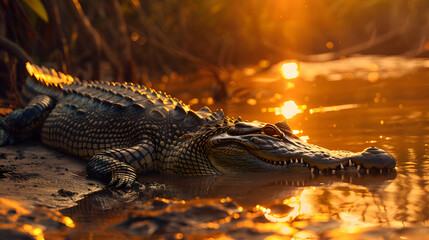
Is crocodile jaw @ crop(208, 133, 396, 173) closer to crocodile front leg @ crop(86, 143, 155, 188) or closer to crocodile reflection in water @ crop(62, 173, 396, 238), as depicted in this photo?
crocodile reflection in water @ crop(62, 173, 396, 238)

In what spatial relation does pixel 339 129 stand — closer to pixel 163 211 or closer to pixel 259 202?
pixel 259 202

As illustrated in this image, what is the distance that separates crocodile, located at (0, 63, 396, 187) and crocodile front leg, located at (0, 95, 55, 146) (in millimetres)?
15

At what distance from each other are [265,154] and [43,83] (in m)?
3.22

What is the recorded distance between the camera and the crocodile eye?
14.2 feet

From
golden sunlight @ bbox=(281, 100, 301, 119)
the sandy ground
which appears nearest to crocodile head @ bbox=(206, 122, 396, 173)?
the sandy ground

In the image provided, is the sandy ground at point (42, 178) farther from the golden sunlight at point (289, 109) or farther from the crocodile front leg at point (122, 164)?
the golden sunlight at point (289, 109)

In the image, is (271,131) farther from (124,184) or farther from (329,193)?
(124,184)

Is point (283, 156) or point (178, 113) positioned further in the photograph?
point (178, 113)

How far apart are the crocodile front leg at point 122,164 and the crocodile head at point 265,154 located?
268 mm

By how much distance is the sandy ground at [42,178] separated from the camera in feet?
11.7

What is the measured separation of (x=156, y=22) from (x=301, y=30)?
31.3 ft

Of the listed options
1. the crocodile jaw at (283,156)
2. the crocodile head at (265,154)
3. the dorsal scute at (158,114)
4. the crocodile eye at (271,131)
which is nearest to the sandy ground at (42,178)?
the dorsal scute at (158,114)

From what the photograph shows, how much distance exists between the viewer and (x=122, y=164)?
432 centimetres

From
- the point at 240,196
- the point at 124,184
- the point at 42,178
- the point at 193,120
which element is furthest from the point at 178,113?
the point at 240,196
